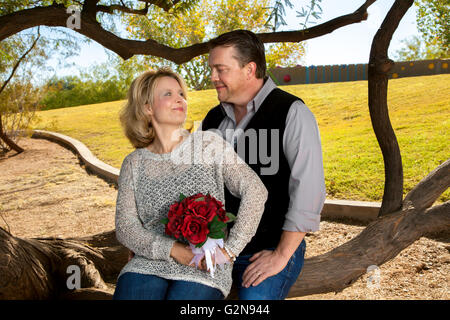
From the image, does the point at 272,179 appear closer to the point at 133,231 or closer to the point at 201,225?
the point at 201,225

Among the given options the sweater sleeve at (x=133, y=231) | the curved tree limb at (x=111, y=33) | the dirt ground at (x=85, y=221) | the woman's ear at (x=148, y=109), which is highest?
the curved tree limb at (x=111, y=33)

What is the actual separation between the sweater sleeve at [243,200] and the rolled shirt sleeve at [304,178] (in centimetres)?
17

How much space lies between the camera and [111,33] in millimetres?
4637

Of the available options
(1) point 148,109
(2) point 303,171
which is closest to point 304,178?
(2) point 303,171

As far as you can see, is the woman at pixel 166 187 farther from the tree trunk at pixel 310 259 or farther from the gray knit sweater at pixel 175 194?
the tree trunk at pixel 310 259

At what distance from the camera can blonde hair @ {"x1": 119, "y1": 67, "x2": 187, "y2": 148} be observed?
2676 millimetres

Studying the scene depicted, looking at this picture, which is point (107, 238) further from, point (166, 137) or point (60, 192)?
point (60, 192)

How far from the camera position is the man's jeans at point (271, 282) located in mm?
2314

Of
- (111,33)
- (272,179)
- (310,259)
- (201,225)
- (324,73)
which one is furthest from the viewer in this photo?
(324,73)

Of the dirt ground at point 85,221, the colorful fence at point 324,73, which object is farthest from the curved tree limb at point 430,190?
the colorful fence at point 324,73

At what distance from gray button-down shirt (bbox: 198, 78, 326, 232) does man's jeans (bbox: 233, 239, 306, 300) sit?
0.27 m

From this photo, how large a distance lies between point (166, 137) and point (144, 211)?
0.48m

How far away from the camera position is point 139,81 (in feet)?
8.82

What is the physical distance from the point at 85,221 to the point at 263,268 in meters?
4.79
